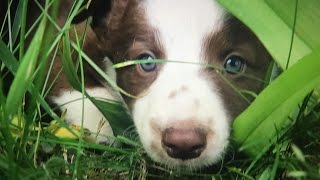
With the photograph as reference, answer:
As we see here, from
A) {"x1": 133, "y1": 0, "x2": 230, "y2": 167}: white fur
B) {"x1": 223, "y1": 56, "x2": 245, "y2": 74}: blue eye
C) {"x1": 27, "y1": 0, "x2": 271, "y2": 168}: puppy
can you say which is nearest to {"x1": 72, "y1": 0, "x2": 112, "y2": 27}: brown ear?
{"x1": 27, "y1": 0, "x2": 271, "y2": 168}: puppy

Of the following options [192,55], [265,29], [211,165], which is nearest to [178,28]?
[192,55]

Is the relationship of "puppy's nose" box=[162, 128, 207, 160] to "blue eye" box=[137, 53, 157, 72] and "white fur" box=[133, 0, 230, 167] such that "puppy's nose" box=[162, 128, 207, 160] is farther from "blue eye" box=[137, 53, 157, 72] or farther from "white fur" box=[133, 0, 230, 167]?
"blue eye" box=[137, 53, 157, 72]

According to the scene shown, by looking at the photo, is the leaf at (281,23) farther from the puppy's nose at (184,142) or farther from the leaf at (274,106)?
the puppy's nose at (184,142)

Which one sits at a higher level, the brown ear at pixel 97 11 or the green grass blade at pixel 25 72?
the brown ear at pixel 97 11

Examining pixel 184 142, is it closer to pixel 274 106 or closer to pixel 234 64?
pixel 274 106

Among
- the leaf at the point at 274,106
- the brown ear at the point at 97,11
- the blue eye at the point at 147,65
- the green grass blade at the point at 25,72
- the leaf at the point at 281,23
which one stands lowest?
the leaf at the point at 274,106

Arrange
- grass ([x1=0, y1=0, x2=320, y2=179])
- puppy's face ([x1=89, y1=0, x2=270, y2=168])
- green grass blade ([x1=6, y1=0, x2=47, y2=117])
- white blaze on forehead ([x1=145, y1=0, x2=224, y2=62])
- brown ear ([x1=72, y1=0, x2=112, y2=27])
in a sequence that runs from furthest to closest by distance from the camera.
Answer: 1. brown ear ([x1=72, y1=0, x2=112, y2=27])
2. white blaze on forehead ([x1=145, y1=0, x2=224, y2=62])
3. puppy's face ([x1=89, y1=0, x2=270, y2=168])
4. grass ([x1=0, y1=0, x2=320, y2=179])
5. green grass blade ([x1=6, y1=0, x2=47, y2=117])

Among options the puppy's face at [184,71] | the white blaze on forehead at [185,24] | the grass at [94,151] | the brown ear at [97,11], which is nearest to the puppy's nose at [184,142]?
the puppy's face at [184,71]
